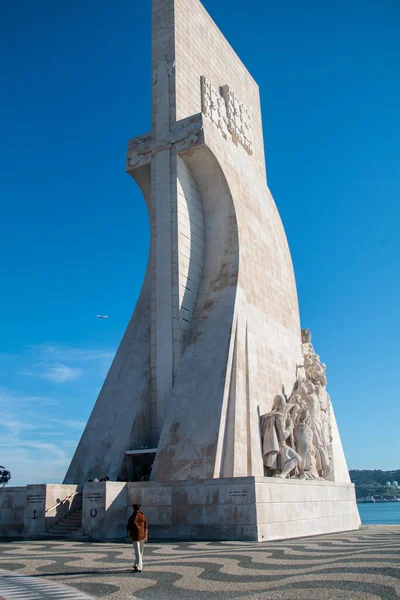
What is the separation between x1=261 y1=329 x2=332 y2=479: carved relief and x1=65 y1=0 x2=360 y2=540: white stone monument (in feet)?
0.12

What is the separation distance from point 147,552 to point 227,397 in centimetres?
430

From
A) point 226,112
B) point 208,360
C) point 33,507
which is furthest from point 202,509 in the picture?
point 226,112

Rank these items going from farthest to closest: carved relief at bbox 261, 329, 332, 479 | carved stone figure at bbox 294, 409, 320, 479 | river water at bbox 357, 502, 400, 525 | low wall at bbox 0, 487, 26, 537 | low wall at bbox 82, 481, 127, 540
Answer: river water at bbox 357, 502, 400, 525
carved stone figure at bbox 294, 409, 320, 479
carved relief at bbox 261, 329, 332, 479
low wall at bbox 0, 487, 26, 537
low wall at bbox 82, 481, 127, 540

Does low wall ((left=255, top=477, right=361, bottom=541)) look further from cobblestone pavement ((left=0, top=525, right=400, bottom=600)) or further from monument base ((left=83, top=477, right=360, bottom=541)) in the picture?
cobblestone pavement ((left=0, top=525, right=400, bottom=600))

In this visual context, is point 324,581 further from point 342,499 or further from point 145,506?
point 342,499

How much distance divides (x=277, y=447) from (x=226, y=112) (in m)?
9.53

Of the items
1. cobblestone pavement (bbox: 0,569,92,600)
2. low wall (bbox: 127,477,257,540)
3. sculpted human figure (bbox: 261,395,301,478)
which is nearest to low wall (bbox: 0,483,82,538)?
low wall (bbox: 127,477,257,540)

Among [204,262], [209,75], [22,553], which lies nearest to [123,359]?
[204,262]

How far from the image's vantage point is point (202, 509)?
9789 mm

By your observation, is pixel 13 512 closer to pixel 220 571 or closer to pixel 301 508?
pixel 301 508

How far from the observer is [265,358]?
46.2 ft

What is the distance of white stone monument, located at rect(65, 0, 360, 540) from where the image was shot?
34.6 ft

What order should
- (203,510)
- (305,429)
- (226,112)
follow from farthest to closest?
1. (226,112)
2. (305,429)
3. (203,510)

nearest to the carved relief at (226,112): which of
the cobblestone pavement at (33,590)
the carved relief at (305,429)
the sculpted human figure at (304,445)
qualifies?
the carved relief at (305,429)
